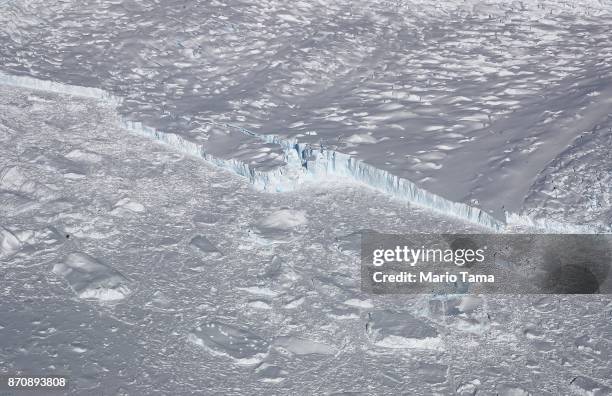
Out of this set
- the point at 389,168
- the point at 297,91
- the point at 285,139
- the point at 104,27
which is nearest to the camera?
the point at 389,168

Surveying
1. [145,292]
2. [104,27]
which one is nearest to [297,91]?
[104,27]

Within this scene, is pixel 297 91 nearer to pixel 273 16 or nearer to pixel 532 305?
pixel 273 16

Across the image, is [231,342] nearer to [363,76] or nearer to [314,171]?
[314,171]

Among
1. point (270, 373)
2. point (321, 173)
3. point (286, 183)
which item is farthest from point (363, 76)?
point (270, 373)

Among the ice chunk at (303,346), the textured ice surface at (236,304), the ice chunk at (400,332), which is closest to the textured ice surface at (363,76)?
the textured ice surface at (236,304)

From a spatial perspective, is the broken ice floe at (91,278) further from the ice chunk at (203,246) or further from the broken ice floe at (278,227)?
→ the broken ice floe at (278,227)
